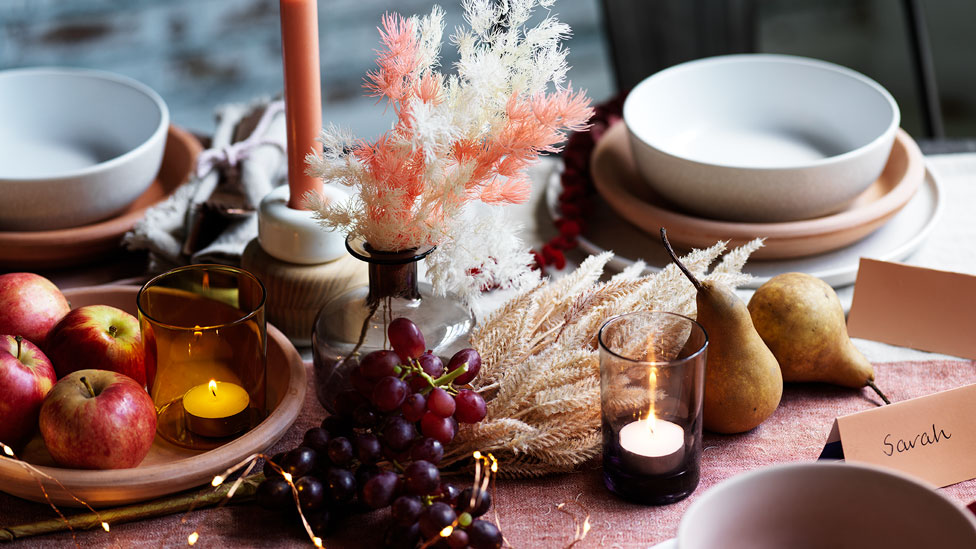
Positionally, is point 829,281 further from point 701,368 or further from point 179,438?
point 179,438

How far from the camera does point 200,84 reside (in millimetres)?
2676

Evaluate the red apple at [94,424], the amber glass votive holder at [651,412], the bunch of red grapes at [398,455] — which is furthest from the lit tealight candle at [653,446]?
the red apple at [94,424]

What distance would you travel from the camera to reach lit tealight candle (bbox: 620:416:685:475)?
612mm

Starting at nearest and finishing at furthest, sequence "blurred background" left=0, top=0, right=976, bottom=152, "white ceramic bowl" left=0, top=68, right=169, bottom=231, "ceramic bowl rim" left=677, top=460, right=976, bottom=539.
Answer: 1. "ceramic bowl rim" left=677, top=460, right=976, bottom=539
2. "white ceramic bowl" left=0, top=68, right=169, bottom=231
3. "blurred background" left=0, top=0, right=976, bottom=152

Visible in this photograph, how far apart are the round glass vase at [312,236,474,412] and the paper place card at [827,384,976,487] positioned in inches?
12.1

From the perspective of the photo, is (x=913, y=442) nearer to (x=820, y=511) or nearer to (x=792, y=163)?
(x=820, y=511)

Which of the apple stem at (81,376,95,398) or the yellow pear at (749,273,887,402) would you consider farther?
the yellow pear at (749,273,887,402)

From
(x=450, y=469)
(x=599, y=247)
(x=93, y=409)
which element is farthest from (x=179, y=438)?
(x=599, y=247)

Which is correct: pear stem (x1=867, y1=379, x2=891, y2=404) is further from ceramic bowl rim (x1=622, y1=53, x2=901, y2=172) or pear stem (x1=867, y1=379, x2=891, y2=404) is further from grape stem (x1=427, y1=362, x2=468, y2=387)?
grape stem (x1=427, y1=362, x2=468, y2=387)

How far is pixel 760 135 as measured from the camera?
1.09 meters

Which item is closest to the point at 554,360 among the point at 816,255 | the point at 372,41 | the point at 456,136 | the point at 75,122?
the point at 456,136

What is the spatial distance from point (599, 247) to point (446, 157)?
0.41 meters

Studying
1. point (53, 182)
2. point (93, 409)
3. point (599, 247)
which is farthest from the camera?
point (599, 247)

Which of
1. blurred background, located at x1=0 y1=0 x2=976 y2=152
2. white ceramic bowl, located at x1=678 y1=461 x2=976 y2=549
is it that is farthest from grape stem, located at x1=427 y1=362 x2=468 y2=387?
blurred background, located at x1=0 y1=0 x2=976 y2=152
